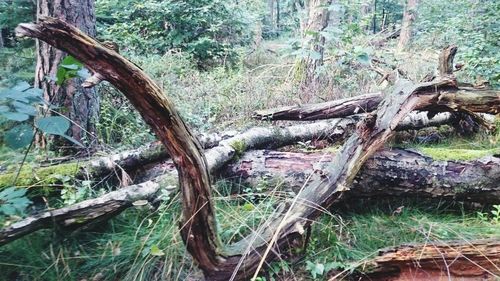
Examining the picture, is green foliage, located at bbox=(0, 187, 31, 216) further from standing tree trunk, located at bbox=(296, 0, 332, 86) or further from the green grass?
standing tree trunk, located at bbox=(296, 0, 332, 86)

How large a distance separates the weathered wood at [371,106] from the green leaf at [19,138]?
87.0 inches

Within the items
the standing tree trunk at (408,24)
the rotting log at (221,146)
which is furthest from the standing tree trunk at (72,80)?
the standing tree trunk at (408,24)

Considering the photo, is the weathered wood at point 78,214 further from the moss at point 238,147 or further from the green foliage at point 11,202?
the moss at point 238,147

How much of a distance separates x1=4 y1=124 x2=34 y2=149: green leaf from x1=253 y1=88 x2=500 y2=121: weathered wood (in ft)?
7.25

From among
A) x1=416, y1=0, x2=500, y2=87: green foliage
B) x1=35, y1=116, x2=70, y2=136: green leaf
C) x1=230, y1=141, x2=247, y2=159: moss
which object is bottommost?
x1=230, y1=141, x2=247, y2=159: moss

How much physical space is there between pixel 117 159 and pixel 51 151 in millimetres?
854

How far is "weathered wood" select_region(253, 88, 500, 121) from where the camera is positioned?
3270 millimetres

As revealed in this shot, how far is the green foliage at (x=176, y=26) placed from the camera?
7496mm

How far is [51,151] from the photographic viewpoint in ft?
11.0

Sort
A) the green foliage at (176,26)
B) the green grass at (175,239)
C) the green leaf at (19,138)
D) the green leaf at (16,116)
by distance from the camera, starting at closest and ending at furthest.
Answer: the green leaf at (16,116) → the green leaf at (19,138) → the green grass at (175,239) → the green foliage at (176,26)

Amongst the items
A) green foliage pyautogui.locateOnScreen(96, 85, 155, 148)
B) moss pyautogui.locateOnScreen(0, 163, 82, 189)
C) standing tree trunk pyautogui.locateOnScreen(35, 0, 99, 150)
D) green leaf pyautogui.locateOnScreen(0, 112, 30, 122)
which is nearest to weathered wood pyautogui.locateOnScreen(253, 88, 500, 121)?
green foliage pyautogui.locateOnScreen(96, 85, 155, 148)

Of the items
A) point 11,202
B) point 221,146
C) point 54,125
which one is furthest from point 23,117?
point 221,146

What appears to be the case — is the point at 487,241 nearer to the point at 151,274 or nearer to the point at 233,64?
the point at 151,274

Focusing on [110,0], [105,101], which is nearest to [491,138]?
[105,101]
